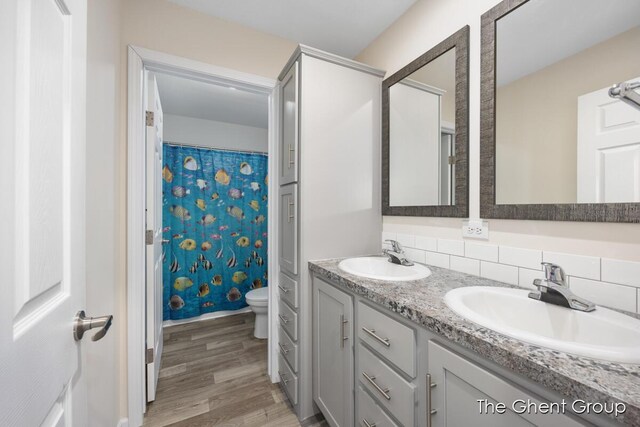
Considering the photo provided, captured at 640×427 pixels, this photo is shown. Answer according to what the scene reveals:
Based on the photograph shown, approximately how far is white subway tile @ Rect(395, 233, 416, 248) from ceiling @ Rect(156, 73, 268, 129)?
162 cm

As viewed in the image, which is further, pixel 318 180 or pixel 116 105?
Answer: pixel 318 180

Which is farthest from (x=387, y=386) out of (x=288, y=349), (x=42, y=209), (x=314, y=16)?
(x=314, y=16)

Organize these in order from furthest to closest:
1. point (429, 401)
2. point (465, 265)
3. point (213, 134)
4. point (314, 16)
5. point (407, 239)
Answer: point (213, 134) → point (314, 16) → point (407, 239) → point (465, 265) → point (429, 401)

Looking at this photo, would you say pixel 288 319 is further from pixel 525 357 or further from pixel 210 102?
pixel 210 102

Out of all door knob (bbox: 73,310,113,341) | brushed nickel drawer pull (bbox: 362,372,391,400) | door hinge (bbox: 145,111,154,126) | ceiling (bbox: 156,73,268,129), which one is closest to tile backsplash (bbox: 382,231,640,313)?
brushed nickel drawer pull (bbox: 362,372,391,400)

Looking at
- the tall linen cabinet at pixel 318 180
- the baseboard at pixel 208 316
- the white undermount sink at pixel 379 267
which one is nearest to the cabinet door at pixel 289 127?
the tall linen cabinet at pixel 318 180

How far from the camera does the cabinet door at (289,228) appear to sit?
1.53 metres

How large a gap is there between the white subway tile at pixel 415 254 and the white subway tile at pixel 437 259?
3cm

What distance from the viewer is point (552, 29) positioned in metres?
1.00

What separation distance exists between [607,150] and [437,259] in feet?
2.55

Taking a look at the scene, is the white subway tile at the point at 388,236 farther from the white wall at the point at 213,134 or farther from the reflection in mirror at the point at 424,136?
the white wall at the point at 213,134

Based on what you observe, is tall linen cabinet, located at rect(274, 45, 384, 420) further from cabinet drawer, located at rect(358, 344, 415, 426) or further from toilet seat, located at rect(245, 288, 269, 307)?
toilet seat, located at rect(245, 288, 269, 307)

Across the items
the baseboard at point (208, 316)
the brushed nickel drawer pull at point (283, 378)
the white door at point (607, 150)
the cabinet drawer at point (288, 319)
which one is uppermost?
the white door at point (607, 150)

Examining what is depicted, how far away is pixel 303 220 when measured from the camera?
1487mm
